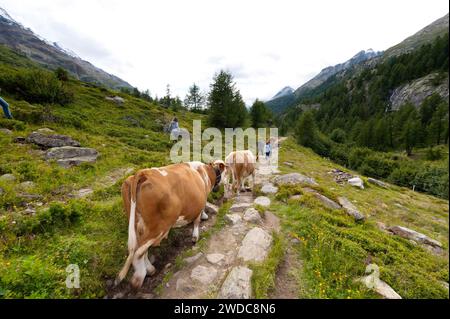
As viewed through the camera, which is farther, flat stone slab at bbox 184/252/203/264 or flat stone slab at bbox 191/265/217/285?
flat stone slab at bbox 184/252/203/264

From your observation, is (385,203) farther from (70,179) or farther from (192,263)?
(70,179)

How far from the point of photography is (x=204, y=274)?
4.08 meters

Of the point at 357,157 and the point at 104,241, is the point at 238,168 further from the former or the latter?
the point at 357,157

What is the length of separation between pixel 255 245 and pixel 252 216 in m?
1.51

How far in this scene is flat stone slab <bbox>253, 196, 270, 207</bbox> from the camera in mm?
7795

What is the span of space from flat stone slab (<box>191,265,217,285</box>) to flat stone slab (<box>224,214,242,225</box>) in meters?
1.95

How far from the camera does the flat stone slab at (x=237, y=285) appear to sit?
347 cm

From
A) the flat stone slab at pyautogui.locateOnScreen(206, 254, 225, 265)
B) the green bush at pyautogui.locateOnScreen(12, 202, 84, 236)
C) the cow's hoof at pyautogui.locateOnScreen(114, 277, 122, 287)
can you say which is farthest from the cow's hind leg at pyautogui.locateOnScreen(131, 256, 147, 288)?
the green bush at pyautogui.locateOnScreen(12, 202, 84, 236)

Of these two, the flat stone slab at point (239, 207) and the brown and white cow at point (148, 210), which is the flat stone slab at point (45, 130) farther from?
the flat stone slab at point (239, 207)

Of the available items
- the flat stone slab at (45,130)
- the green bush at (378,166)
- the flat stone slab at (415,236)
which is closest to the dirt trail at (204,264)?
the flat stone slab at (415,236)

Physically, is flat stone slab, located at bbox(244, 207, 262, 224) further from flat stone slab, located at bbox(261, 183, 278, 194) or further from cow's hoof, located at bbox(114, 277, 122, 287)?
cow's hoof, located at bbox(114, 277, 122, 287)

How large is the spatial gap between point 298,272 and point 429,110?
78.2 meters
